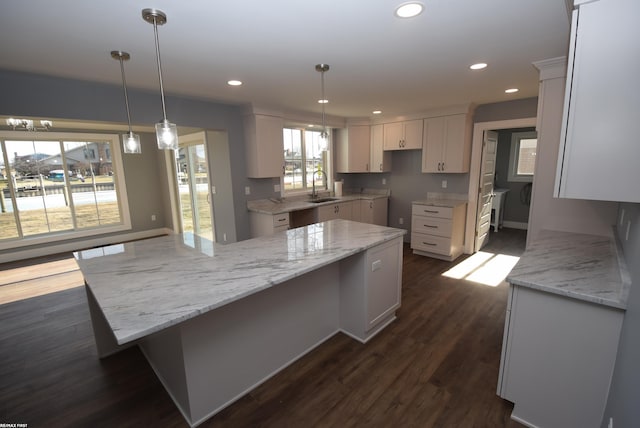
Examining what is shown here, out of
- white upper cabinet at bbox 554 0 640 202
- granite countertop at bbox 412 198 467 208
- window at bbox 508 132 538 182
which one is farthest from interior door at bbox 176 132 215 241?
window at bbox 508 132 538 182

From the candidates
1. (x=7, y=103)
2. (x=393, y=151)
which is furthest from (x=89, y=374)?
(x=393, y=151)

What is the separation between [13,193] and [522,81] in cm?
780

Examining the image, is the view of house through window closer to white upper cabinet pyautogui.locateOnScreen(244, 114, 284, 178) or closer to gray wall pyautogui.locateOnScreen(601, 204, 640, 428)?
white upper cabinet pyautogui.locateOnScreen(244, 114, 284, 178)

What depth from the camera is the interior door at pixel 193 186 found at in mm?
5258

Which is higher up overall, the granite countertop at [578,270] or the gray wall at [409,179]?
the gray wall at [409,179]

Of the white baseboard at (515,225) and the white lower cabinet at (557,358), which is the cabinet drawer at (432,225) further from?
the white baseboard at (515,225)

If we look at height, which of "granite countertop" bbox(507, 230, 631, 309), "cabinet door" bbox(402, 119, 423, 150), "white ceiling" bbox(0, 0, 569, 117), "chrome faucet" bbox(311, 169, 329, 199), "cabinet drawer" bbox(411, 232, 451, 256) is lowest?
"cabinet drawer" bbox(411, 232, 451, 256)

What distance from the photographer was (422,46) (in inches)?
81.1

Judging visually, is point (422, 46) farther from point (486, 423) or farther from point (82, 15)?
point (486, 423)

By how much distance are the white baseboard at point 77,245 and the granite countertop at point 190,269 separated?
173 inches

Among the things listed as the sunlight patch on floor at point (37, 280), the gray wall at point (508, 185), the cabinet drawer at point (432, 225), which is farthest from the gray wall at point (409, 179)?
the sunlight patch on floor at point (37, 280)

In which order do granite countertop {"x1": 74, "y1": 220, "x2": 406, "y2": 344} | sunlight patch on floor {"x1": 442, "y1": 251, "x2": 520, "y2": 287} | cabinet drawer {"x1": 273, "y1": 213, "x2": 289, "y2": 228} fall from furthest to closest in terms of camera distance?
cabinet drawer {"x1": 273, "y1": 213, "x2": 289, "y2": 228}, sunlight patch on floor {"x1": 442, "y1": 251, "x2": 520, "y2": 287}, granite countertop {"x1": 74, "y1": 220, "x2": 406, "y2": 344}

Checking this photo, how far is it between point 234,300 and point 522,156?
23.2 ft

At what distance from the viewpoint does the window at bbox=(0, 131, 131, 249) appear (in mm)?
4855
